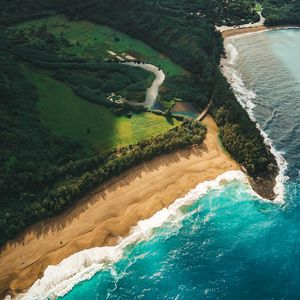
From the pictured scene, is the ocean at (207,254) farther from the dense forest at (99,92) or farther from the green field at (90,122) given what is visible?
the green field at (90,122)

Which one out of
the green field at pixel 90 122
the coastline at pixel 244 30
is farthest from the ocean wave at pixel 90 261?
the coastline at pixel 244 30

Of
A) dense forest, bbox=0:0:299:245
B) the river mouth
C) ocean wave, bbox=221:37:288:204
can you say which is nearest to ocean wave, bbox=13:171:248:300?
dense forest, bbox=0:0:299:245

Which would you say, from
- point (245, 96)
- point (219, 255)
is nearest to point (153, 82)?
point (245, 96)

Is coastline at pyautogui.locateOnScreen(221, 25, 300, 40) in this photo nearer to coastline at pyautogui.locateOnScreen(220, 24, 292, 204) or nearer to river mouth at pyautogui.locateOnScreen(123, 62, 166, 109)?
coastline at pyautogui.locateOnScreen(220, 24, 292, 204)

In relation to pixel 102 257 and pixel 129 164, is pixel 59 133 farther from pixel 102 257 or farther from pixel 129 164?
pixel 102 257

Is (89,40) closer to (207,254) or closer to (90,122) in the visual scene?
(90,122)
